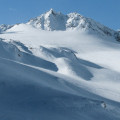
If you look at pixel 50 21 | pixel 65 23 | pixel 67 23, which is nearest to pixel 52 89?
pixel 67 23

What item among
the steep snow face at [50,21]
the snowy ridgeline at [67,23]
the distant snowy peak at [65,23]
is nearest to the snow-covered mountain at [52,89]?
the snowy ridgeline at [67,23]

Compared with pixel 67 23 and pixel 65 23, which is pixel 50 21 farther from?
pixel 67 23

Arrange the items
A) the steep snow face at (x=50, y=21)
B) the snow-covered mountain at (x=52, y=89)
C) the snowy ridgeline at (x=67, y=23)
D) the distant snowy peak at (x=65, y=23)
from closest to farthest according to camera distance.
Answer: the snow-covered mountain at (x=52, y=89) → the snowy ridgeline at (x=67, y=23) → the distant snowy peak at (x=65, y=23) → the steep snow face at (x=50, y=21)

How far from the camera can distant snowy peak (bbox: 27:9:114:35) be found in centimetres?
6531

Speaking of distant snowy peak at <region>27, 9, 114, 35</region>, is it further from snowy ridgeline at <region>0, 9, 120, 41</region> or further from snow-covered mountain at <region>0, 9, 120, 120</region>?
snow-covered mountain at <region>0, 9, 120, 120</region>

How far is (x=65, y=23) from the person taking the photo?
67.9 meters

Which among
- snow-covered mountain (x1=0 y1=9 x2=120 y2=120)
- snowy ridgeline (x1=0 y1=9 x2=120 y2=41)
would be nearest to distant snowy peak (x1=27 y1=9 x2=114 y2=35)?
snowy ridgeline (x1=0 y1=9 x2=120 y2=41)

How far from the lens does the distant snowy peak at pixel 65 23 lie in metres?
65.3

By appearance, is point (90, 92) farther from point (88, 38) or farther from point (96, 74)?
point (88, 38)

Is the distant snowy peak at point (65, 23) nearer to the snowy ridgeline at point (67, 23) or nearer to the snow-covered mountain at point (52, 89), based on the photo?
the snowy ridgeline at point (67, 23)

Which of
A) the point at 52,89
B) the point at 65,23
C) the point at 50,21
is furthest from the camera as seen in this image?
the point at 65,23

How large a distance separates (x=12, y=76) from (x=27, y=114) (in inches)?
118

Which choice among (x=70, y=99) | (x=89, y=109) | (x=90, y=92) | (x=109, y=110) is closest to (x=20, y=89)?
(x=70, y=99)

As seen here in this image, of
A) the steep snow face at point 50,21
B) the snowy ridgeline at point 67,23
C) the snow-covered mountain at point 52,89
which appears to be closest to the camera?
the snow-covered mountain at point 52,89
